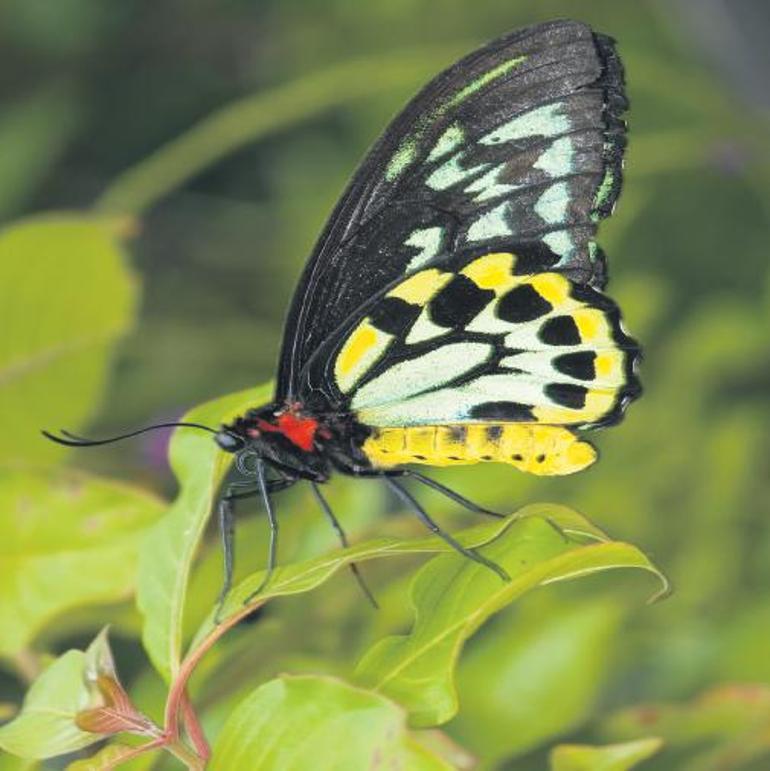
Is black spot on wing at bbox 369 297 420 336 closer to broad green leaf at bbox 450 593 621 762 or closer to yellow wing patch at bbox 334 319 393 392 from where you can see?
yellow wing patch at bbox 334 319 393 392

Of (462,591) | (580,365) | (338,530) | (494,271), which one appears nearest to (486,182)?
(494,271)

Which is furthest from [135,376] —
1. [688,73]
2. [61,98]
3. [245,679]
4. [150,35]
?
[245,679]

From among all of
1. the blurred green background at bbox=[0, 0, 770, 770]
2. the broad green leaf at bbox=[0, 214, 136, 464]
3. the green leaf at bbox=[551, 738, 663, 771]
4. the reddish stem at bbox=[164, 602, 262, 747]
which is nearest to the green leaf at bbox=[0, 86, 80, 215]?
the blurred green background at bbox=[0, 0, 770, 770]

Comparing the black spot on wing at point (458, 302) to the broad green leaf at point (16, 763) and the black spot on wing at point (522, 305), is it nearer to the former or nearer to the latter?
the black spot on wing at point (522, 305)

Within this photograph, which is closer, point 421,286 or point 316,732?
point 316,732

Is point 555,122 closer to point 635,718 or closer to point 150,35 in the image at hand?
point 635,718

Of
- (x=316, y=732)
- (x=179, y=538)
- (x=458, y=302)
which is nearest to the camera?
(x=316, y=732)

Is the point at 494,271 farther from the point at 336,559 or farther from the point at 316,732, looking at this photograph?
the point at 316,732

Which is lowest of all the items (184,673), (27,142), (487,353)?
(184,673)
